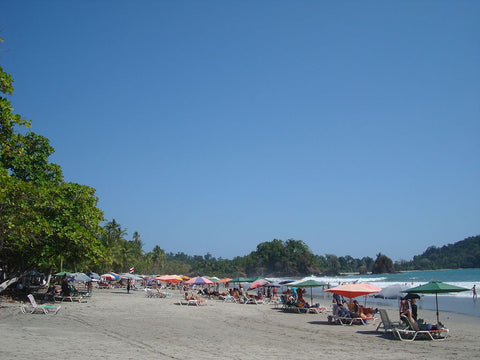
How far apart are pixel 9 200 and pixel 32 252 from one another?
7.46 metres

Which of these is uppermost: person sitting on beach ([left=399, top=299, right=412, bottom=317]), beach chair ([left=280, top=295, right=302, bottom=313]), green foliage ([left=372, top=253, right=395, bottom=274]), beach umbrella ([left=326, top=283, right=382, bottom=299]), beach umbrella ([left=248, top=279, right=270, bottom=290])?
beach umbrella ([left=326, top=283, right=382, bottom=299])

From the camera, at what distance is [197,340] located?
11.0m

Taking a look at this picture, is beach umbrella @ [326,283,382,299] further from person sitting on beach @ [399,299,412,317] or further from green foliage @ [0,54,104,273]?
green foliage @ [0,54,104,273]

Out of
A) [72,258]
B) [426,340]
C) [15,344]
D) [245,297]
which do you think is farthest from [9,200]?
[245,297]

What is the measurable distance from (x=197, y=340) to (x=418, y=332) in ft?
20.9

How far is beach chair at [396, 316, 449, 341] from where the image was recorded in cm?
1192

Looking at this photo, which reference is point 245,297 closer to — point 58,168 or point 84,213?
point 84,213

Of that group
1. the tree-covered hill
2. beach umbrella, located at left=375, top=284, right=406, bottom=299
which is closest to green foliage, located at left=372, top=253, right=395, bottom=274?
the tree-covered hill

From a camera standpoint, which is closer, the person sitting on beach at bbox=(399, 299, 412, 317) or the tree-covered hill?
the person sitting on beach at bbox=(399, 299, 412, 317)

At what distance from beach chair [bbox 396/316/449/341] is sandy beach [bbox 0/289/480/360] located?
0.33m

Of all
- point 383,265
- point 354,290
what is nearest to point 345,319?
point 354,290

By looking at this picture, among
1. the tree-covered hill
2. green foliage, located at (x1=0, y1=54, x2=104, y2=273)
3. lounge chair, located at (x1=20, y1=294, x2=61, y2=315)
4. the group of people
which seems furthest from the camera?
the tree-covered hill

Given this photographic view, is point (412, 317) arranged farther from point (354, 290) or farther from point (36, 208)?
point (36, 208)

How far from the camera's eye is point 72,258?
2291 cm
